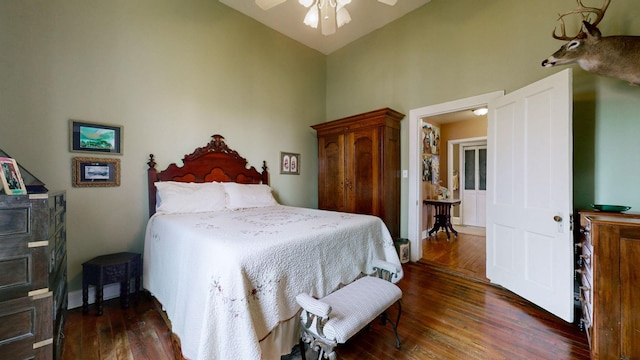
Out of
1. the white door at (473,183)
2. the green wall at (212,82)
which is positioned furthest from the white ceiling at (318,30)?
the white door at (473,183)

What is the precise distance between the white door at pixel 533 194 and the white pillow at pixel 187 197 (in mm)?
3091

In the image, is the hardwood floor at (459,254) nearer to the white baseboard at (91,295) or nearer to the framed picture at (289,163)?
the framed picture at (289,163)

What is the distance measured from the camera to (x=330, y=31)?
2.33 meters

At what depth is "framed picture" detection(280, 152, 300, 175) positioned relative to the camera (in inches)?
153

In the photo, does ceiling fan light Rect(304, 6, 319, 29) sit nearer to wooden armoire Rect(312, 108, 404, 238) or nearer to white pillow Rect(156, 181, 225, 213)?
wooden armoire Rect(312, 108, 404, 238)

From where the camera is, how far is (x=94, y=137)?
7.60 feet

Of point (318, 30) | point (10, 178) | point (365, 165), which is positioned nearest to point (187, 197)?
Result: point (10, 178)

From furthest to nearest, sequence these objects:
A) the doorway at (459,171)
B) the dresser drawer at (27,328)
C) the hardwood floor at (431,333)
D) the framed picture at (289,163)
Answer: the doorway at (459,171) < the framed picture at (289,163) < the hardwood floor at (431,333) < the dresser drawer at (27,328)

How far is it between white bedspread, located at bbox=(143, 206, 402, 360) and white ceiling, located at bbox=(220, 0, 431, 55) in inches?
113

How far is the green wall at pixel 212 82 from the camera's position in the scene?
79.7 inches

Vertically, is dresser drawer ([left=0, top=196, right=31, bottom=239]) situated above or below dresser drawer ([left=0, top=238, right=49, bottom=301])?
above

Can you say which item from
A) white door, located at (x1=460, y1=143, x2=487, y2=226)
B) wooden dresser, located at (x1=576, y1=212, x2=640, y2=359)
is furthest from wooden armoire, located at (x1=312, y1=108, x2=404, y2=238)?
white door, located at (x1=460, y1=143, x2=487, y2=226)

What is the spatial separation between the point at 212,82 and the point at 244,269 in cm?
270

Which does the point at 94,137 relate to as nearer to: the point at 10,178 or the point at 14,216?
the point at 10,178
